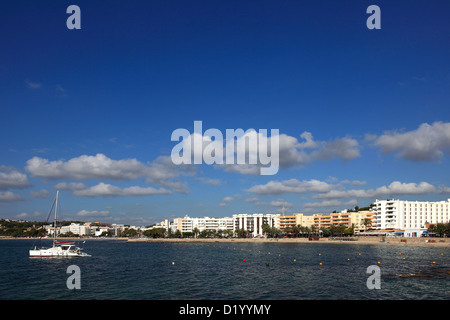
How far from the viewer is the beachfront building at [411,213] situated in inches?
7028

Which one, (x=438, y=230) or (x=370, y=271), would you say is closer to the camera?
(x=370, y=271)

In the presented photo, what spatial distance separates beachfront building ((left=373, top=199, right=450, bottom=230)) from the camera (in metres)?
178

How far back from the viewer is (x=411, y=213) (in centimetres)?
18025
